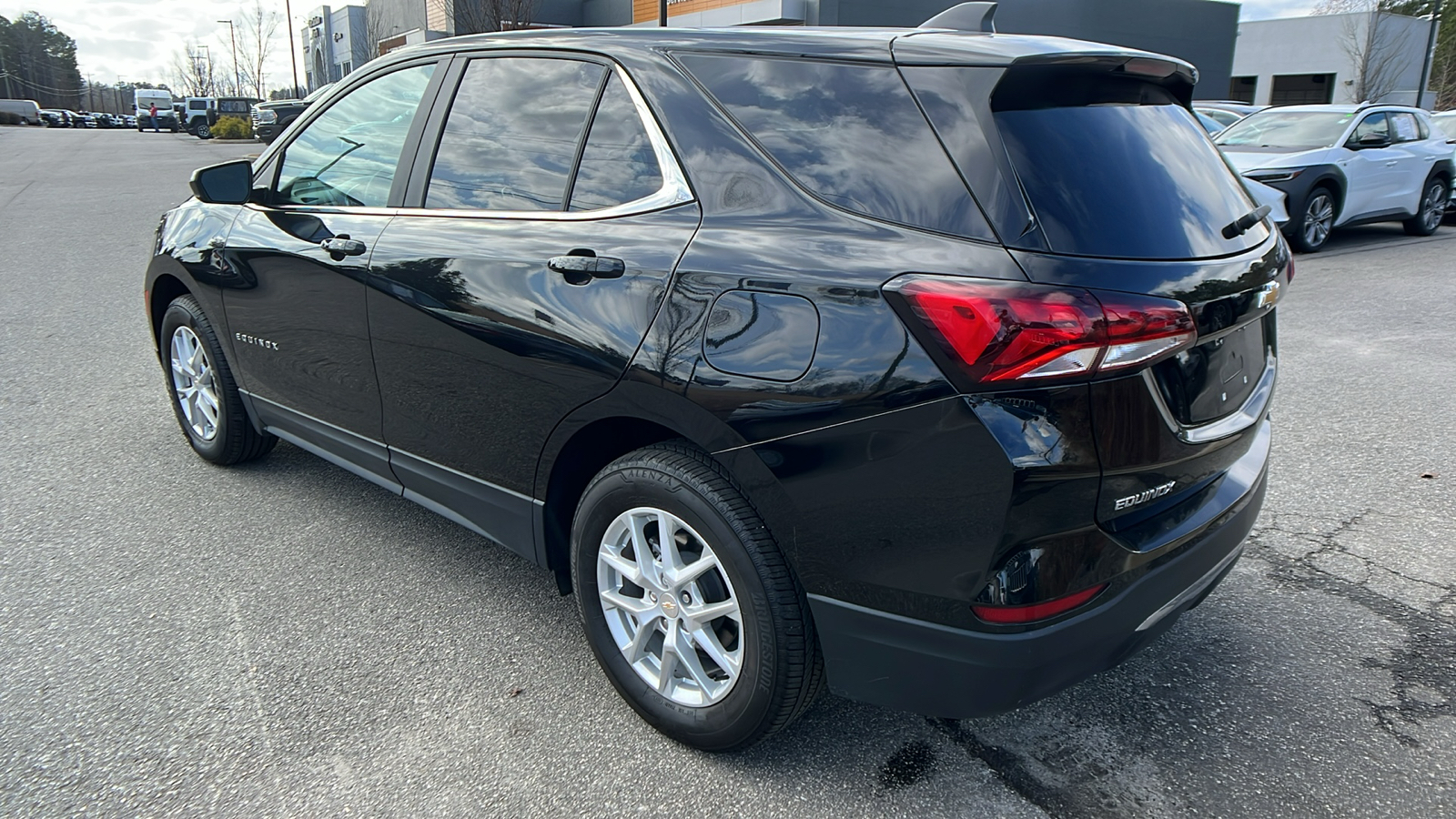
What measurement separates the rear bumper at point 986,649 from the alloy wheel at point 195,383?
3.30 meters

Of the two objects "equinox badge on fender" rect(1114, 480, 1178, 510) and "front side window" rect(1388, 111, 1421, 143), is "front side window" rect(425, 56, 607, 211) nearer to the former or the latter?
"equinox badge on fender" rect(1114, 480, 1178, 510)

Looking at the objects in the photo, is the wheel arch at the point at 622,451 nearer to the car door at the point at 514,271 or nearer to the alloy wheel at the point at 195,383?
the car door at the point at 514,271

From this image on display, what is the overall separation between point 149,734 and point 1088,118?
9.26 feet

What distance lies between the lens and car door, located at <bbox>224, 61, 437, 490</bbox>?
10.7ft

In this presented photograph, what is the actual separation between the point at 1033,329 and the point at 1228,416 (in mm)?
745

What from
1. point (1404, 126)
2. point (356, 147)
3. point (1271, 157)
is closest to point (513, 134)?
point (356, 147)

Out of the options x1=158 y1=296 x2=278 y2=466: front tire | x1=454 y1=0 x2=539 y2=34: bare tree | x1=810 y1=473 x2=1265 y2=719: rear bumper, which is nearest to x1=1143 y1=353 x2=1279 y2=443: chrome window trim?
x1=810 y1=473 x2=1265 y2=719: rear bumper

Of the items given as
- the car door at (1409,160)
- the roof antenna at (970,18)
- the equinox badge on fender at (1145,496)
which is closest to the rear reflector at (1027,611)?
the equinox badge on fender at (1145,496)

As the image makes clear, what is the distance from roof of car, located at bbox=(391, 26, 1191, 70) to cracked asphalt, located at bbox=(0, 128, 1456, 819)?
1.71 metres

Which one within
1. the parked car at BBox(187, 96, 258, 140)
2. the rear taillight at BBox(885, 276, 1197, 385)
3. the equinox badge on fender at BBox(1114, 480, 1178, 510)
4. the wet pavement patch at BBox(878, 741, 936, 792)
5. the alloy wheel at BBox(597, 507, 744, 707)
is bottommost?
the wet pavement patch at BBox(878, 741, 936, 792)

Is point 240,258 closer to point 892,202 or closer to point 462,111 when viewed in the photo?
point 462,111

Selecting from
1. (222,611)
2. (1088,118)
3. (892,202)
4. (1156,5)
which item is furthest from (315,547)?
(1156,5)

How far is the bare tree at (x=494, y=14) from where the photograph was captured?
84.9ft

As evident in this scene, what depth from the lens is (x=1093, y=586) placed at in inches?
78.8
